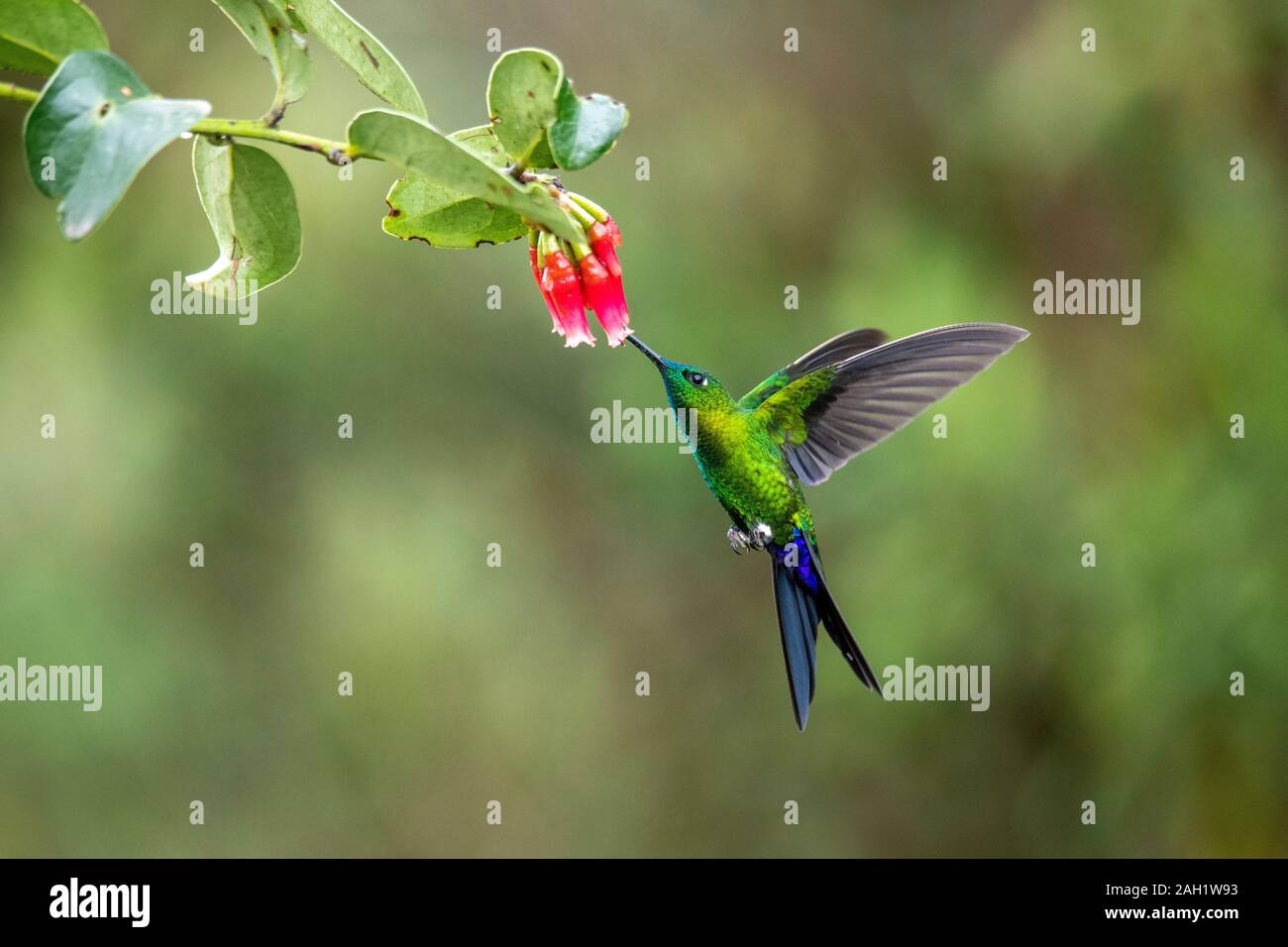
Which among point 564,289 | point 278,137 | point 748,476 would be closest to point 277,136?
point 278,137

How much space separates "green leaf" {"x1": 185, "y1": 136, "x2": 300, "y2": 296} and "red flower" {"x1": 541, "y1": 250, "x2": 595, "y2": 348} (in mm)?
173

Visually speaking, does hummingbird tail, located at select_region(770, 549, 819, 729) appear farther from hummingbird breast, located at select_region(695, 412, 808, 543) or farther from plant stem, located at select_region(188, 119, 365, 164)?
plant stem, located at select_region(188, 119, 365, 164)

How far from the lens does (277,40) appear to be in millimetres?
818

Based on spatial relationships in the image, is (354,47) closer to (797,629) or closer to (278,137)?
(278,137)

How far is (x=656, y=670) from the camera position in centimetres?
333

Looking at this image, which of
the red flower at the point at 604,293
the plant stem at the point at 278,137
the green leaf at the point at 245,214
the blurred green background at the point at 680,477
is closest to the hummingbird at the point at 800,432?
the red flower at the point at 604,293

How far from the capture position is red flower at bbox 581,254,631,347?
0.86 m

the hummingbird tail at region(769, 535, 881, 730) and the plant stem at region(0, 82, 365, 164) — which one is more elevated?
the plant stem at region(0, 82, 365, 164)

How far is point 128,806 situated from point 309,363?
113 centimetres

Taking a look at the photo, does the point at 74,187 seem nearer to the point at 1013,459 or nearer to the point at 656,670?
the point at 1013,459

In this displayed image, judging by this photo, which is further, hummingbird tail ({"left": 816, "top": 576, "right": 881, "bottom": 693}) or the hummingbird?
the hummingbird

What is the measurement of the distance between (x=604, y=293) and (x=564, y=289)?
Answer: 0.09ft

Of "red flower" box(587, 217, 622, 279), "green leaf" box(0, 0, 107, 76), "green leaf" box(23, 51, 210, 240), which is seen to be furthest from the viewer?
"red flower" box(587, 217, 622, 279)

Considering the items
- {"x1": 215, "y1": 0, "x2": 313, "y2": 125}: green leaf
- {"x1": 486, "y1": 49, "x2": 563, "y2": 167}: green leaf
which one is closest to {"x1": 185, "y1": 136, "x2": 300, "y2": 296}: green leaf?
{"x1": 215, "y1": 0, "x2": 313, "y2": 125}: green leaf
